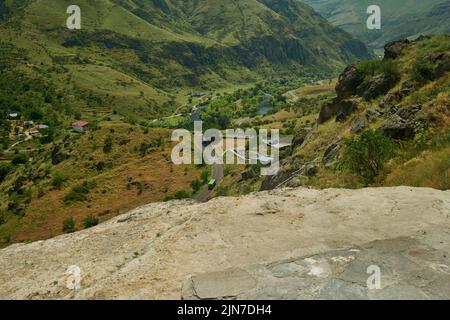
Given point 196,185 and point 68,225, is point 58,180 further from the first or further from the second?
point 196,185

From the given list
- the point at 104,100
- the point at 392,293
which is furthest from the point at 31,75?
the point at 392,293

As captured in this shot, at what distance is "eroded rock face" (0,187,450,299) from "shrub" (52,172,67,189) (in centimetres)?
6371

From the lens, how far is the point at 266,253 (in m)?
11.0

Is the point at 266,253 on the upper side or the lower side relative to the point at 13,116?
lower

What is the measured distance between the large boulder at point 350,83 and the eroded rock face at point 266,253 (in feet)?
98.8

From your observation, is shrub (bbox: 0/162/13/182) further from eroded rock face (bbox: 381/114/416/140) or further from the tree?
eroded rock face (bbox: 381/114/416/140)

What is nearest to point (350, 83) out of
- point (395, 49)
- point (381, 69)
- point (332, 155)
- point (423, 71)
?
point (381, 69)

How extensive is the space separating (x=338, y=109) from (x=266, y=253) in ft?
115

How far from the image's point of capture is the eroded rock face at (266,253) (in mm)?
9188

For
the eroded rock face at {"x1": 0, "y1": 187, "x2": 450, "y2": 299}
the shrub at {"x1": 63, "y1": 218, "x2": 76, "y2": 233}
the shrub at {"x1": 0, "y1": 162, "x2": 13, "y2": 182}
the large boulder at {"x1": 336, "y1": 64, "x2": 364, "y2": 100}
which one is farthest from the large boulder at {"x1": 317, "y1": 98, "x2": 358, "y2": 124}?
the shrub at {"x1": 0, "y1": 162, "x2": 13, "y2": 182}

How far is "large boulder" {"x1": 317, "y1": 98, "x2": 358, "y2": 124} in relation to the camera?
39.6 m

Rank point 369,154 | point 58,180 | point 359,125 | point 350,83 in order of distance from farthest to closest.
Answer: point 58,180
point 350,83
point 359,125
point 369,154

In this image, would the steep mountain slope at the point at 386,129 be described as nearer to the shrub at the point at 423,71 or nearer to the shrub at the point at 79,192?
the shrub at the point at 423,71

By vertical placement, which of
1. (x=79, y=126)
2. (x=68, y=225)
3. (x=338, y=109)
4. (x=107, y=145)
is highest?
(x=79, y=126)
